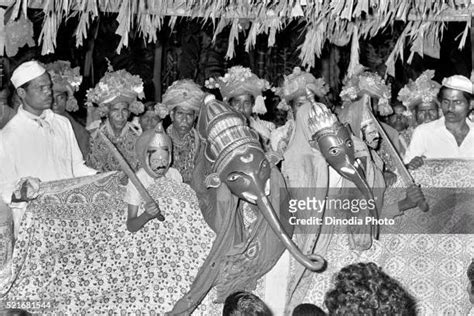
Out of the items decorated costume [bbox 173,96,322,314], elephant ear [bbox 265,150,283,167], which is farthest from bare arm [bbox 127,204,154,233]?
elephant ear [bbox 265,150,283,167]

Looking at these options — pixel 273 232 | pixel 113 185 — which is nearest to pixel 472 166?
pixel 273 232

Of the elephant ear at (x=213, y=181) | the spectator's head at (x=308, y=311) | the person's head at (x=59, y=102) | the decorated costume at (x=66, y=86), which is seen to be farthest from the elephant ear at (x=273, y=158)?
the spectator's head at (x=308, y=311)

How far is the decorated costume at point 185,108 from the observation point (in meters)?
9.52

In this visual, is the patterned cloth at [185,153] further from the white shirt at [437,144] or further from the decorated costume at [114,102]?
the white shirt at [437,144]

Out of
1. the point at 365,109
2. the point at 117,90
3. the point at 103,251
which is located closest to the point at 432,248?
the point at 365,109

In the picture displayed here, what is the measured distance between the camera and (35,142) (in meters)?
9.08

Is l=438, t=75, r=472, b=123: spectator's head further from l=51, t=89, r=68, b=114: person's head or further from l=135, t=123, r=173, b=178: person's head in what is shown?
l=51, t=89, r=68, b=114: person's head

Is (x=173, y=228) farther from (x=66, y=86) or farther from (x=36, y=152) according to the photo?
(x=66, y=86)

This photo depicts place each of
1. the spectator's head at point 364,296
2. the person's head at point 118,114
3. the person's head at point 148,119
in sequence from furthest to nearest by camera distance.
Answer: the person's head at point 148,119 → the person's head at point 118,114 → the spectator's head at point 364,296

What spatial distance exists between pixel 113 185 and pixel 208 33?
4.96 m

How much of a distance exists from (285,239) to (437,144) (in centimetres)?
149

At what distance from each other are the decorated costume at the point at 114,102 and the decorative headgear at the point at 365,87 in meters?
1.49

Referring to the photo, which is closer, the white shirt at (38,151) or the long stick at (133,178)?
the long stick at (133,178)

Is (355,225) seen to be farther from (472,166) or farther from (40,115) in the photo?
(40,115)
